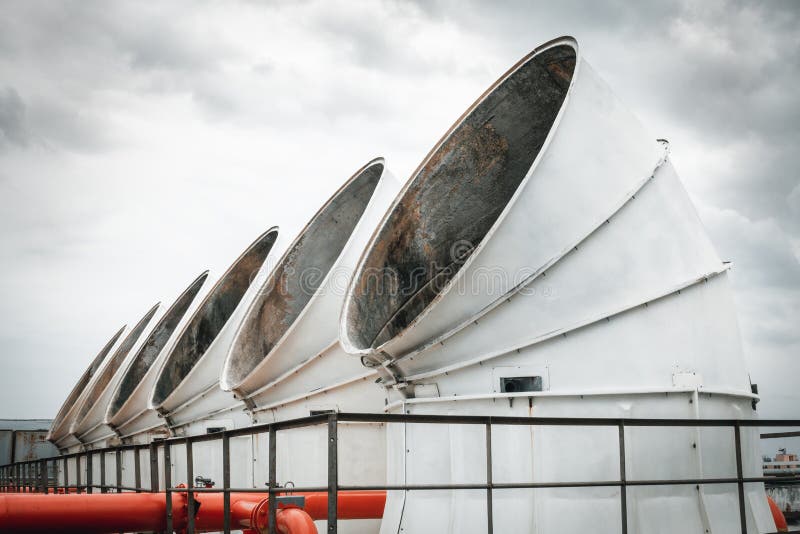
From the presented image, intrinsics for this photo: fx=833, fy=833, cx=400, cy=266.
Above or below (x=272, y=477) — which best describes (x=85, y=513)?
below

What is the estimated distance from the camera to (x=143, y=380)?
1695cm

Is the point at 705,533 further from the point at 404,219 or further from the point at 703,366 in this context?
the point at 404,219

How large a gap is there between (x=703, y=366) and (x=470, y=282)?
7.86 feet

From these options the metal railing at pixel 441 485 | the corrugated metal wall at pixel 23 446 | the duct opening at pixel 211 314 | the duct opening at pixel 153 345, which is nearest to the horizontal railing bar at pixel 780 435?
the metal railing at pixel 441 485

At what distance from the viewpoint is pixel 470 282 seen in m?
8.05

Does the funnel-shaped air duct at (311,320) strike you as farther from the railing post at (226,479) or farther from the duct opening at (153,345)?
the duct opening at (153,345)

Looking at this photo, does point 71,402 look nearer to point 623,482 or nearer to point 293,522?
point 293,522

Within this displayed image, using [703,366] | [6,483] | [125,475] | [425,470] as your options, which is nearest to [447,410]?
[425,470]

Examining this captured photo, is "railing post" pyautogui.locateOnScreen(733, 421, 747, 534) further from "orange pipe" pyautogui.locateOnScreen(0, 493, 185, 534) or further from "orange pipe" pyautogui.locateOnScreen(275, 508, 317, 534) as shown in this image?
"orange pipe" pyautogui.locateOnScreen(0, 493, 185, 534)

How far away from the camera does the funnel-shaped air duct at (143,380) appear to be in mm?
17062

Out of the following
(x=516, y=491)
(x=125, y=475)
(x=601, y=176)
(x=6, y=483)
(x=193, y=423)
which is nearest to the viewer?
(x=516, y=491)

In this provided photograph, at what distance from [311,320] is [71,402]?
16700mm

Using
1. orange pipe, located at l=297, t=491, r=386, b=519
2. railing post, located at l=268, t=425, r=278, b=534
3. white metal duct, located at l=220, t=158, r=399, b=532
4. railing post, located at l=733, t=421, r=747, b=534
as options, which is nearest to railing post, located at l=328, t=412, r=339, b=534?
railing post, located at l=268, t=425, r=278, b=534

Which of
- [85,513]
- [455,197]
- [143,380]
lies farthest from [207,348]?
[85,513]
